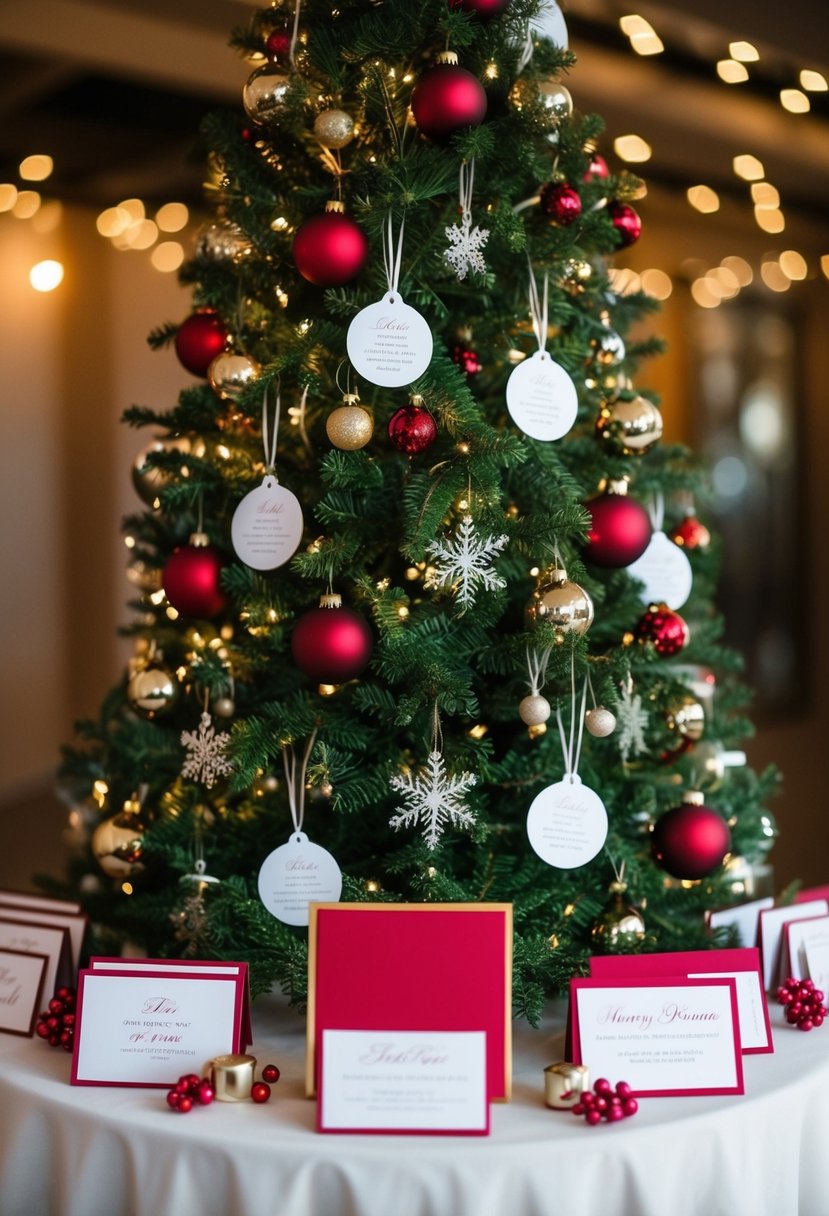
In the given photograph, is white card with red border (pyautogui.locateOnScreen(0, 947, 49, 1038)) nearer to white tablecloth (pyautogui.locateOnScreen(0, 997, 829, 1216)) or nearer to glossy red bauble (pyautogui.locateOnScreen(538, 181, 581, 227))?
white tablecloth (pyautogui.locateOnScreen(0, 997, 829, 1216))

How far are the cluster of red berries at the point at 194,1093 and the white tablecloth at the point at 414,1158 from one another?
0.01m

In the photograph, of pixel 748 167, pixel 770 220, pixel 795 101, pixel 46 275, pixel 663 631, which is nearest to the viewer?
pixel 663 631

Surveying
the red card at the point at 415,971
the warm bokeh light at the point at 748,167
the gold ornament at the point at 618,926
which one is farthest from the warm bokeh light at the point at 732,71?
the red card at the point at 415,971

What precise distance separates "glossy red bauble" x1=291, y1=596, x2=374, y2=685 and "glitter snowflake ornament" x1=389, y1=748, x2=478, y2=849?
0.50 feet

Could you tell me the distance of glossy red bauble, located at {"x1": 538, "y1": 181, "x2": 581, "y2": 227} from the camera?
153cm

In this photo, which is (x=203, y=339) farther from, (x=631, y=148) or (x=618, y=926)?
(x=631, y=148)

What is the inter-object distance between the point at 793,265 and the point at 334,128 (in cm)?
490

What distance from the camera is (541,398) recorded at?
1.47 m

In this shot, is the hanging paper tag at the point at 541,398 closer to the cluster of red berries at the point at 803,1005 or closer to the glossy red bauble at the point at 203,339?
the glossy red bauble at the point at 203,339

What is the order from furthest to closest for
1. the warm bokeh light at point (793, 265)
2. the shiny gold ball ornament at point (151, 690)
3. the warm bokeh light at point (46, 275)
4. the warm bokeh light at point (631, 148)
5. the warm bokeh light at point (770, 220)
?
the warm bokeh light at point (793, 265), the warm bokeh light at point (770, 220), the warm bokeh light at point (46, 275), the warm bokeh light at point (631, 148), the shiny gold ball ornament at point (151, 690)

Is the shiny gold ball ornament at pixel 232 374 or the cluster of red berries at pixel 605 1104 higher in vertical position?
the shiny gold ball ornament at pixel 232 374

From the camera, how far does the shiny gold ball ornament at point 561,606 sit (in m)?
1.41

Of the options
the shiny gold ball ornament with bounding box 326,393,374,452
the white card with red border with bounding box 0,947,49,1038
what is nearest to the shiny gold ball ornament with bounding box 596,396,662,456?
the shiny gold ball ornament with bounding box 326,393,374,452

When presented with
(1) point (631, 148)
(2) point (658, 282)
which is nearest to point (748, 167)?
(1) point (631, 148)
